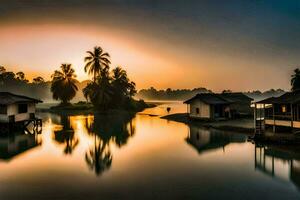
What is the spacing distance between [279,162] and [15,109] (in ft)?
113

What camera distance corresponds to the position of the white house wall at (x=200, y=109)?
44312 millimetres

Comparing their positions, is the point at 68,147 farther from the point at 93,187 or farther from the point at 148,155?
the point at 93,187

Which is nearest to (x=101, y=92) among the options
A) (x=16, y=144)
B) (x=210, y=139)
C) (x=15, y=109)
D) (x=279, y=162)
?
(x=15, y=109)

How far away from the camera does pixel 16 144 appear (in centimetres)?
2817

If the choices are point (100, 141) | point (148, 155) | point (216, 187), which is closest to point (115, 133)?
point (100, 141)

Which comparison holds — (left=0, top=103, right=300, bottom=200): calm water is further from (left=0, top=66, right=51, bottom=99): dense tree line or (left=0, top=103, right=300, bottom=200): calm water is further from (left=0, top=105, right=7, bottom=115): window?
(left=0, top=66, right=51, bottom=99): dense tree line

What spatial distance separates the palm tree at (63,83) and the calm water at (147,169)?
55.3 m

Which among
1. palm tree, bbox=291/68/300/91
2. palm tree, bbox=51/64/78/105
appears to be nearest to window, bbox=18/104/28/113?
palm tree, bbox=51/64/78/105

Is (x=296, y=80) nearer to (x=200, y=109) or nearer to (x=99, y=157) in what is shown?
(x=200, y=109)

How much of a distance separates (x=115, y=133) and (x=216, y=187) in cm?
2389

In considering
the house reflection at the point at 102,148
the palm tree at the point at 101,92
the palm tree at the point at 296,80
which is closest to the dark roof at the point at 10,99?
the house reflection at the point at 102,148

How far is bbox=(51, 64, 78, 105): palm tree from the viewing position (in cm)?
8431

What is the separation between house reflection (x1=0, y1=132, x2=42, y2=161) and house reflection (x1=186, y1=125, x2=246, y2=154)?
58.8 ft

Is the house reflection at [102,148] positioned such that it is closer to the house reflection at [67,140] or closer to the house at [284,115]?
the house reflection at [67,140]
